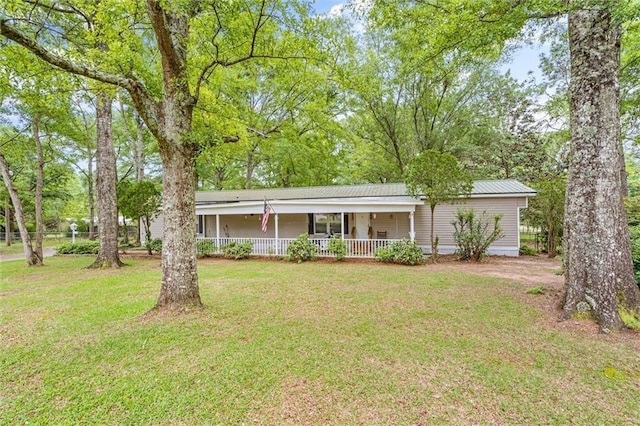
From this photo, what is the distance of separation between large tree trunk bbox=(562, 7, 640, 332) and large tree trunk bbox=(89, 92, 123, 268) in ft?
43.3

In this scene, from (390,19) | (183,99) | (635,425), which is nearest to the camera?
(635,425)

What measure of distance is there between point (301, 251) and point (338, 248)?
152 cm

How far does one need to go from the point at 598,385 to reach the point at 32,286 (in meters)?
11.8

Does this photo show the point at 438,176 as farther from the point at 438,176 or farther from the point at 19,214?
the point at 19,214

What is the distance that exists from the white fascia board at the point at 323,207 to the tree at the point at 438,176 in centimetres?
114

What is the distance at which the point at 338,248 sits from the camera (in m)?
12.1

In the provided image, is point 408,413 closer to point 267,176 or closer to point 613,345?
point 613,345

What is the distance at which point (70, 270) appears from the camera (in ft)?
34.7

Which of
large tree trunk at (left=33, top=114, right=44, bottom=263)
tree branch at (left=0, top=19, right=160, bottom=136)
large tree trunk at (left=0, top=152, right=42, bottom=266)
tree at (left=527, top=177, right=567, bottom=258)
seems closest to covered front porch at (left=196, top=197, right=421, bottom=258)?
tree at (left=527, top=177, right=567, bottom=258)

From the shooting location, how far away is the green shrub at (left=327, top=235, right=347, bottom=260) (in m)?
12.1

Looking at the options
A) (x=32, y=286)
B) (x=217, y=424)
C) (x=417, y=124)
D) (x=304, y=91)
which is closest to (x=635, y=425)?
(x=217, y=424)

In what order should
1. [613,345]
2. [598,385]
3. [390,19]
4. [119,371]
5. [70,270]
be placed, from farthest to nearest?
[70,270] < [390,19] < [613,345] < [119,371] < [598,385]

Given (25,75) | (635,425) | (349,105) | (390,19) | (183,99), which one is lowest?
(635,425)

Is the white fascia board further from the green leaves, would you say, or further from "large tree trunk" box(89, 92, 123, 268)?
"large tree trunk" box(89, 92, 123, 268)
